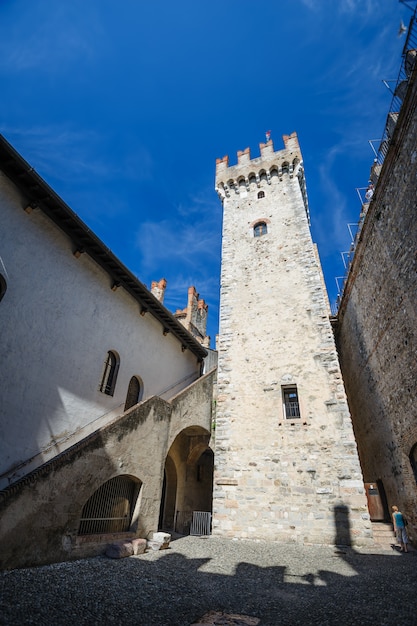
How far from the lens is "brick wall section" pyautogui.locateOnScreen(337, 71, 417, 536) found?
719 cm

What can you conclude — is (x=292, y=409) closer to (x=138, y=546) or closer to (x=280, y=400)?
(x=280, y=400)

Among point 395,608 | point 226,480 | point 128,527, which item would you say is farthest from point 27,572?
point 226,480

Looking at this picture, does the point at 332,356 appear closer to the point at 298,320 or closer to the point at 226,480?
the point at 298,320

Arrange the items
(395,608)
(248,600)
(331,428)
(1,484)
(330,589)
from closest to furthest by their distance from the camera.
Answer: (395,608), (248,600), (330,589), (1,484), (331,428)

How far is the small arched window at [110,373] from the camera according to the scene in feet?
30.6

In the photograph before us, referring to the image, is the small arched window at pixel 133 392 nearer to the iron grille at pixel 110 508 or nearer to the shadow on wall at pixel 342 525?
the iron grille at pixel 110 508

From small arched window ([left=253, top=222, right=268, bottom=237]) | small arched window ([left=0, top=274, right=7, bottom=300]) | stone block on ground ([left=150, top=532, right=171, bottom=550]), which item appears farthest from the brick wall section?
small arched window ([left=0, top=274, right=7, bottom=300])

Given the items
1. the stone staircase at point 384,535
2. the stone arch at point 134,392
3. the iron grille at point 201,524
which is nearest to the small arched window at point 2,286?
the stone arch at point 134,392

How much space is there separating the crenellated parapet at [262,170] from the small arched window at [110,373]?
1109 centimetres

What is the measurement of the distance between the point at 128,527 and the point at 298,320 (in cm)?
826

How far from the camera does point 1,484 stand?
602 centimetres

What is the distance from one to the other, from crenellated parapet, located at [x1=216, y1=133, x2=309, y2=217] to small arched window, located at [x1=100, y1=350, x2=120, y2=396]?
11093mm

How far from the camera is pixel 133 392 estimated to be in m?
10.7

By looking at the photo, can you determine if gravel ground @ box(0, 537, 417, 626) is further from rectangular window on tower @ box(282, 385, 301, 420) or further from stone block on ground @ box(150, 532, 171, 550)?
rectangular window on tower @ box(282, 385, 301, 420)
